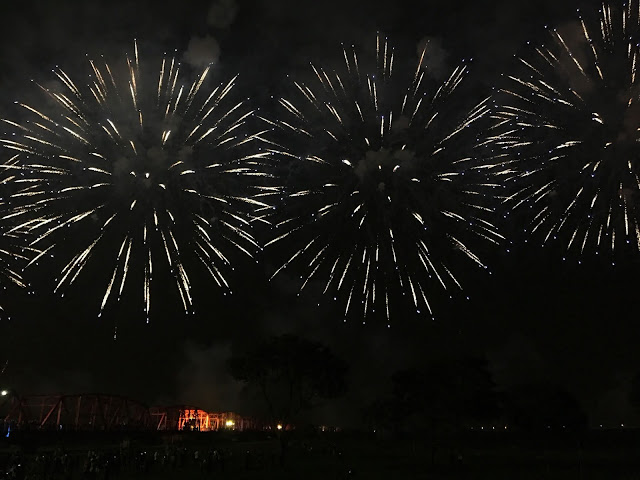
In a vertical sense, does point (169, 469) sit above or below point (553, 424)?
below

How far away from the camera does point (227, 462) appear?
140 feet

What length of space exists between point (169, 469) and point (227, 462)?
4.67 meters

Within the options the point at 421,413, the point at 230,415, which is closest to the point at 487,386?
the point at 421,413

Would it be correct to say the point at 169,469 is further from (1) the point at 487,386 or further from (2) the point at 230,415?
(2) the point at 230,415

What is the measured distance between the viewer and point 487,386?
52812mm

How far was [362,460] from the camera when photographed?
44469 mm

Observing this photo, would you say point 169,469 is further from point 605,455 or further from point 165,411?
point 165,411

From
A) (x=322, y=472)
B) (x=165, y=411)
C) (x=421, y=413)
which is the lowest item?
(x=322, y=472)

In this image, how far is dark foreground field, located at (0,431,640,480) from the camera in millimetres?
34281

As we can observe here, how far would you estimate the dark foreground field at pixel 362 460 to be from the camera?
34281 mm

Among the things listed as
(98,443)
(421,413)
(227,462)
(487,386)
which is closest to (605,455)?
→ (487,386)

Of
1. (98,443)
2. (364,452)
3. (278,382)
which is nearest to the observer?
(278,382)

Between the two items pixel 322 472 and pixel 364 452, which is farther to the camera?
pixel 364 452

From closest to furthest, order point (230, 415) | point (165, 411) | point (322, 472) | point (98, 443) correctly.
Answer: point (322, 472) → point (98, 443) → point (165, 411) → point (230, 415)
